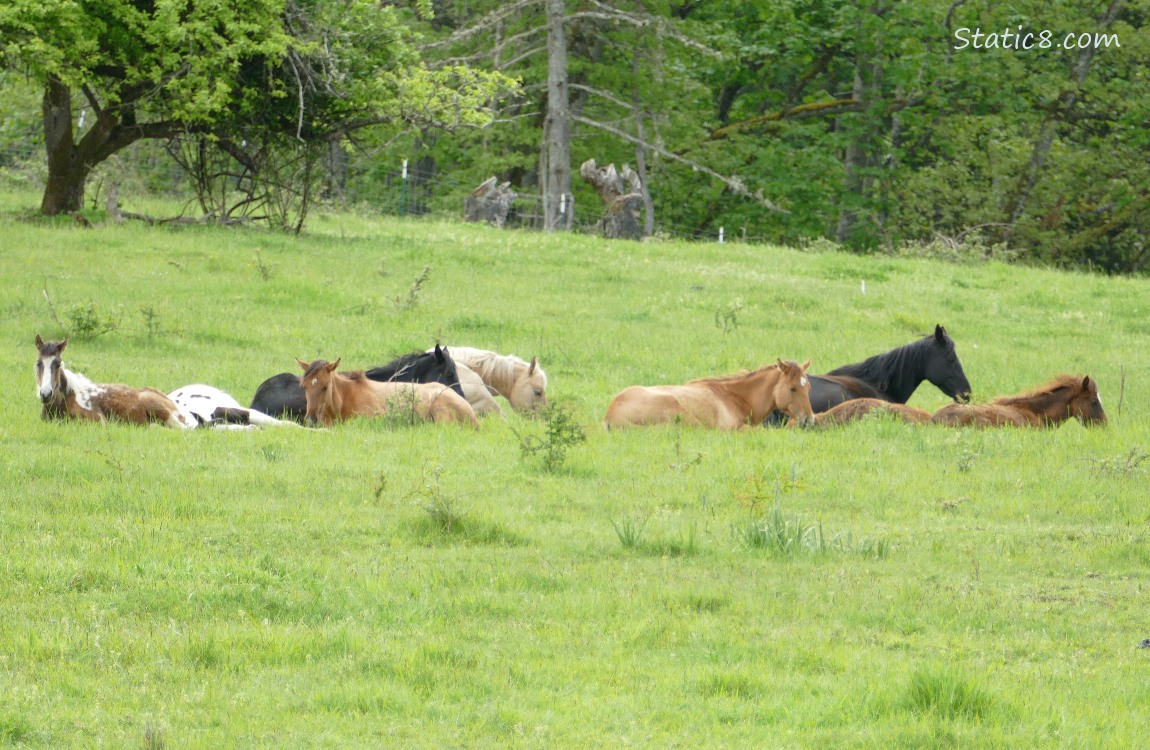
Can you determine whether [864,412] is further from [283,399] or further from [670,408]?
[283,399]

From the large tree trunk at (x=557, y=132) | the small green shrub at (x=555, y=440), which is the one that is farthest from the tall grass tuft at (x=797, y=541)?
the large tree trunk at (x=557, y=132)

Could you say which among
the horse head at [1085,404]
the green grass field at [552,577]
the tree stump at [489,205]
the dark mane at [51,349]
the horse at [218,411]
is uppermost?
the tree stump at [489,205]

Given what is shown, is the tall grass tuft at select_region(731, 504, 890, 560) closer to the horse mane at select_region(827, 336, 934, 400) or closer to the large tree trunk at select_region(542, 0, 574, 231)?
the horse mane at select_region(827, 336, 934, 400)

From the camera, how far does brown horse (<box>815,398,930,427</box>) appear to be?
1494cm

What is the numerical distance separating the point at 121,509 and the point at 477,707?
4434 millimetres

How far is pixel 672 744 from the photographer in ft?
18.9

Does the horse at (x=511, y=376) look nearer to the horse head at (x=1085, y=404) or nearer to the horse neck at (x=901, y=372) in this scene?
the horse neck at (x=901, y=372)

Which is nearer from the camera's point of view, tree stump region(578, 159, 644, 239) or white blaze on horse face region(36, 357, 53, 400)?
white blaze on horse face region(36, 357, 53, 400)

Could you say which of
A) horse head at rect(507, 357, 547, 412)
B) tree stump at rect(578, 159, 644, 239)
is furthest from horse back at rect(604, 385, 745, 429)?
tree stump at rect(578, 159, 644, 239)

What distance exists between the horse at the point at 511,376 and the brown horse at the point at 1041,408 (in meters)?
4.63

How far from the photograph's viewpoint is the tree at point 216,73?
25078mm

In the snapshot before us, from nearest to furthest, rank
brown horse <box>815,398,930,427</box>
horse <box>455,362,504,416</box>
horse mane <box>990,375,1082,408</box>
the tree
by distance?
brown horse <box>815,398,930,427</box> < horse mane <box>990,375,1082,408</box> < horse <box>455,362,504,416</box> < the tree

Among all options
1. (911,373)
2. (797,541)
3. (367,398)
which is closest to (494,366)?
(367,398)

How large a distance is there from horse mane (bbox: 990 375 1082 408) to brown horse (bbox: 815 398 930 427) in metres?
1.09
